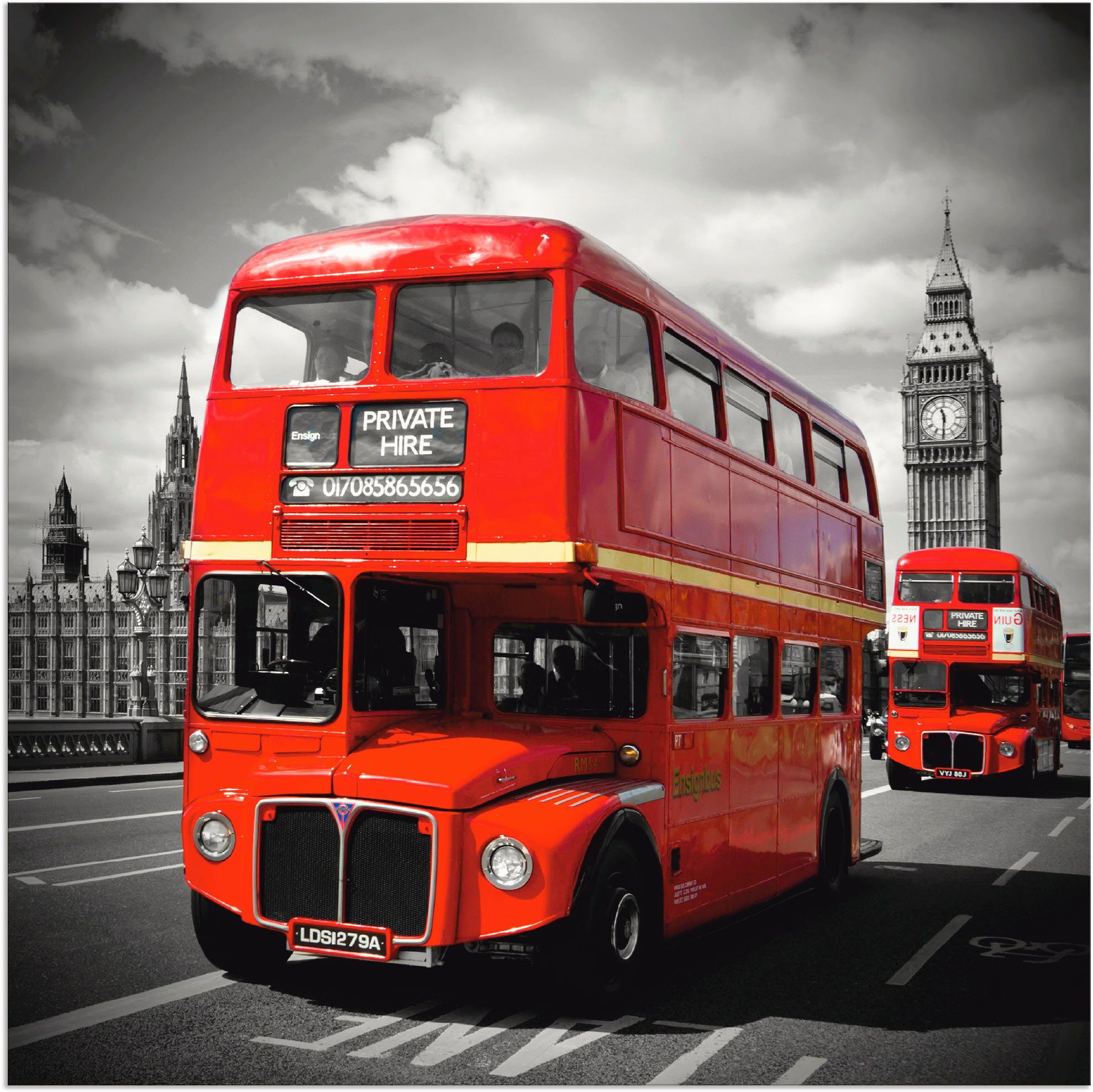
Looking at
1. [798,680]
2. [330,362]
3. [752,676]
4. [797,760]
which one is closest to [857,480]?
[798,680]

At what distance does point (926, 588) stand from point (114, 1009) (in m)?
19.0

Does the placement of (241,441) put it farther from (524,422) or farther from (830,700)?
(830,700)

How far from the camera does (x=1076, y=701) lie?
2005 inches

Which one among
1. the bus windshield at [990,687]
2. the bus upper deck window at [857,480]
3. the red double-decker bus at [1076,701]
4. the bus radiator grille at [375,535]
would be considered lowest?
the red double-decker bus at [1076,701]

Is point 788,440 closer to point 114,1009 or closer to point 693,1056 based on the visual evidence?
point 693,1056

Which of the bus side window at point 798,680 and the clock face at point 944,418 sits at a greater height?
the clock face at point 944,418

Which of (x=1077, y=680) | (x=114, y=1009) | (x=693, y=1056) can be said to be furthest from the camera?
(x=1077, y=680)

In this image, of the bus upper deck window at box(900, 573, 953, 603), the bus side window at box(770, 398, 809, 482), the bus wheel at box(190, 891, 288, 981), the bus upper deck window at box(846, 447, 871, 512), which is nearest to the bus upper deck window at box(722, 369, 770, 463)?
the bus side window at box(770, 398, 809, 482)

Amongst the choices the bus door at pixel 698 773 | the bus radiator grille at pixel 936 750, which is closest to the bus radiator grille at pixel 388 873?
the bus door at pixel 698 773

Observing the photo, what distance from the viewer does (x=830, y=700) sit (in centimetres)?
1115

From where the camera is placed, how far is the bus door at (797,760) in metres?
9.70

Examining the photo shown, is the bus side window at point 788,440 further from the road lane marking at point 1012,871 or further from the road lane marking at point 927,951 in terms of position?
the road lane marking at point 1012,871

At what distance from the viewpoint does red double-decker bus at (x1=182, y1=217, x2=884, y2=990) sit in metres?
6.11

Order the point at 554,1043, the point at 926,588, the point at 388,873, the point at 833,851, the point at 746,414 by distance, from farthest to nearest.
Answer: the point at 926,588 → the point at 833,851 → the point at 746,414 → the point at 388,873 → the point at 554,1043
